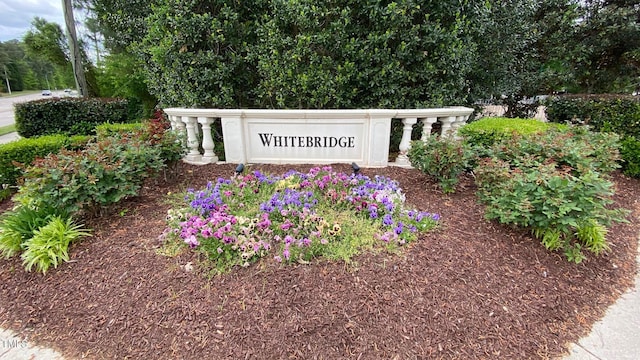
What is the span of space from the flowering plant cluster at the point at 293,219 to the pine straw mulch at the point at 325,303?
0.46 feet

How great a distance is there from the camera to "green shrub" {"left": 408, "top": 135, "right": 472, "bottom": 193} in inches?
121

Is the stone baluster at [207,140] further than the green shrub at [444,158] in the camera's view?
Yes

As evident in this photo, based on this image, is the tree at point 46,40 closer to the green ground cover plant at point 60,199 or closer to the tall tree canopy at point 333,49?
the tall tree canopy at point 333,49

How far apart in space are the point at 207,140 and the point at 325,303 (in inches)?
125

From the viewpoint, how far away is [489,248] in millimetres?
2361

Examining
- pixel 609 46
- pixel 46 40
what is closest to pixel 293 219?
pixel 609 46

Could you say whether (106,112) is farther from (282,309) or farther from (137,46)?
(282,309)

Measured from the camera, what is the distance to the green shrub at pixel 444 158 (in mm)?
3082

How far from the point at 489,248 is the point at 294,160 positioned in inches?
103

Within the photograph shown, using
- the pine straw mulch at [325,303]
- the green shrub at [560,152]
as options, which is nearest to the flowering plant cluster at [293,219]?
the pine straw mulch at [325,303]

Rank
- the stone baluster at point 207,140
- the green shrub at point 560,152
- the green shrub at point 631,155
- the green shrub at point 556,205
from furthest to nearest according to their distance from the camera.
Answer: the stone baluster at point 207,140, the green shrub at point 631,155, the green shrub at point 560,152, the green shrub at point 556,205

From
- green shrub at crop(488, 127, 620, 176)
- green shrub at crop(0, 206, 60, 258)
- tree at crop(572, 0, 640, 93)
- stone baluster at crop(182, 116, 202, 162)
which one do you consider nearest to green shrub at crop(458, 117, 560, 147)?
green shrub at crop(488, 127, 620, 176)

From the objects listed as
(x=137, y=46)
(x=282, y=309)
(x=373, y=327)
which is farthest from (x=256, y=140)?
(x=137, y=46)

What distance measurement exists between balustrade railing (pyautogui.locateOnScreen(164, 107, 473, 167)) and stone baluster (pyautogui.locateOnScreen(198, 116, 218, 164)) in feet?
0.04
